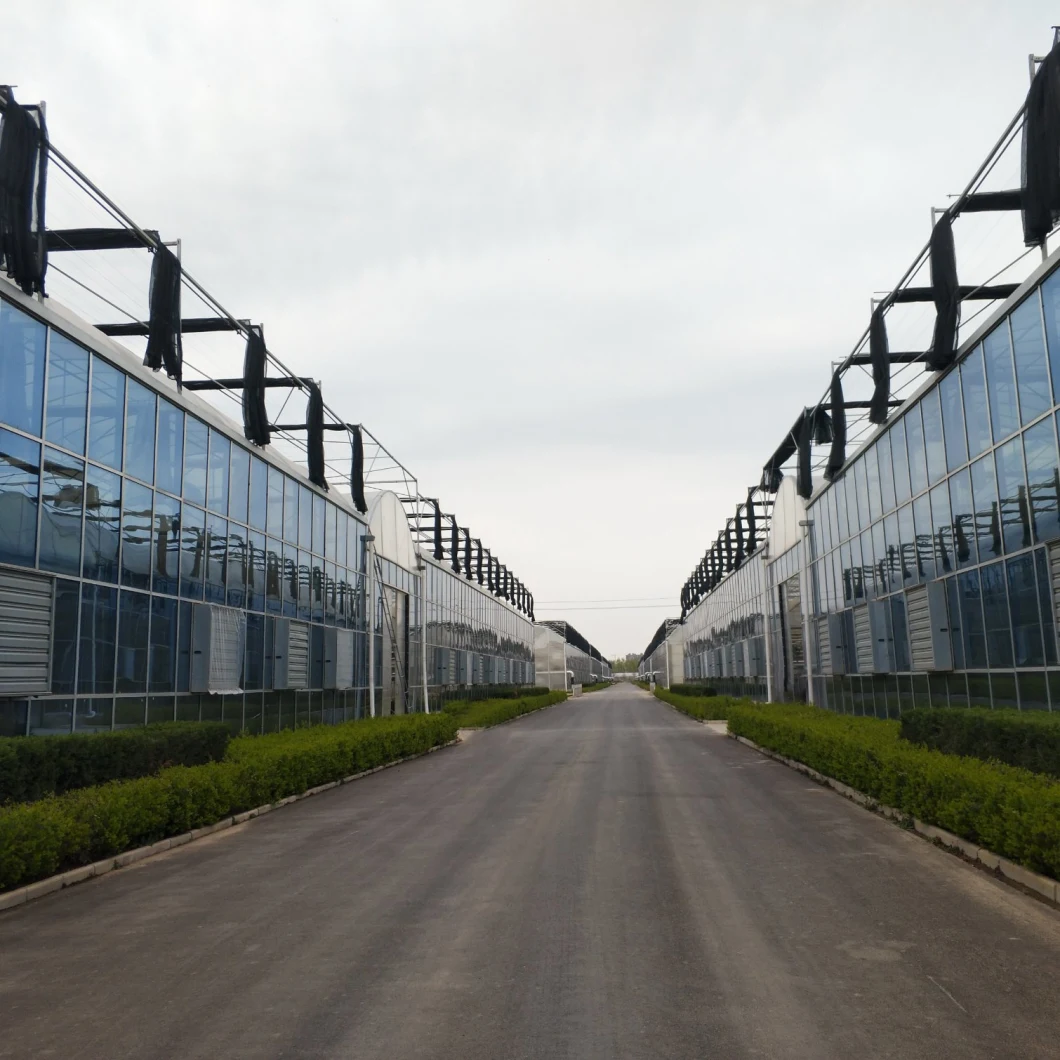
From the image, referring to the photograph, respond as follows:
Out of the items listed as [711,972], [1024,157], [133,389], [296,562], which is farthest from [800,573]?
[711,972]

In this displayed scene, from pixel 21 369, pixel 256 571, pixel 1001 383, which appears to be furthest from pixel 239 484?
pixel 1001 383

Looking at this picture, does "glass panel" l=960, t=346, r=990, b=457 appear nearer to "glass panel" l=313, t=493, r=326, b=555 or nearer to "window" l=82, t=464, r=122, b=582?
"window" l=82, t=464, r=122, b=582

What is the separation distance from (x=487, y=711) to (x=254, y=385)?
22009 millimetres

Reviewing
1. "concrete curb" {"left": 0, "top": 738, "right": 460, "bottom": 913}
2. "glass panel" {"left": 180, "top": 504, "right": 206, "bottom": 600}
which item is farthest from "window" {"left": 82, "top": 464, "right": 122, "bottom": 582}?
"concrete curb" {"left": 0, "top": 738, "right": 460, "bottom": 913}

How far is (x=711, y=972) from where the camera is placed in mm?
6242

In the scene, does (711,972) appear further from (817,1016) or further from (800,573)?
(800,573)

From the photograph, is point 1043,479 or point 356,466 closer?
point 1043,479

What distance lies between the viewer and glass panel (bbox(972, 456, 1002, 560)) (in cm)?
1670

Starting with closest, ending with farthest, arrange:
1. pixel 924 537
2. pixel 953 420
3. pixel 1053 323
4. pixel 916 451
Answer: pixel 1053 323, pixel 953 420, pixel 924 537, pixel 916 451

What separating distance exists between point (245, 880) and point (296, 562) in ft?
58.4

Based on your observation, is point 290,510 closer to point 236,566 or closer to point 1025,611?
point 236,566

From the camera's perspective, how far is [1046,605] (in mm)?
14742

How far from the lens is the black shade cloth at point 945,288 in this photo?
59.8 feet

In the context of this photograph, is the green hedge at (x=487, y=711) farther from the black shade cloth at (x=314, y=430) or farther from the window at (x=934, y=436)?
the window at (x=934, y=436)
